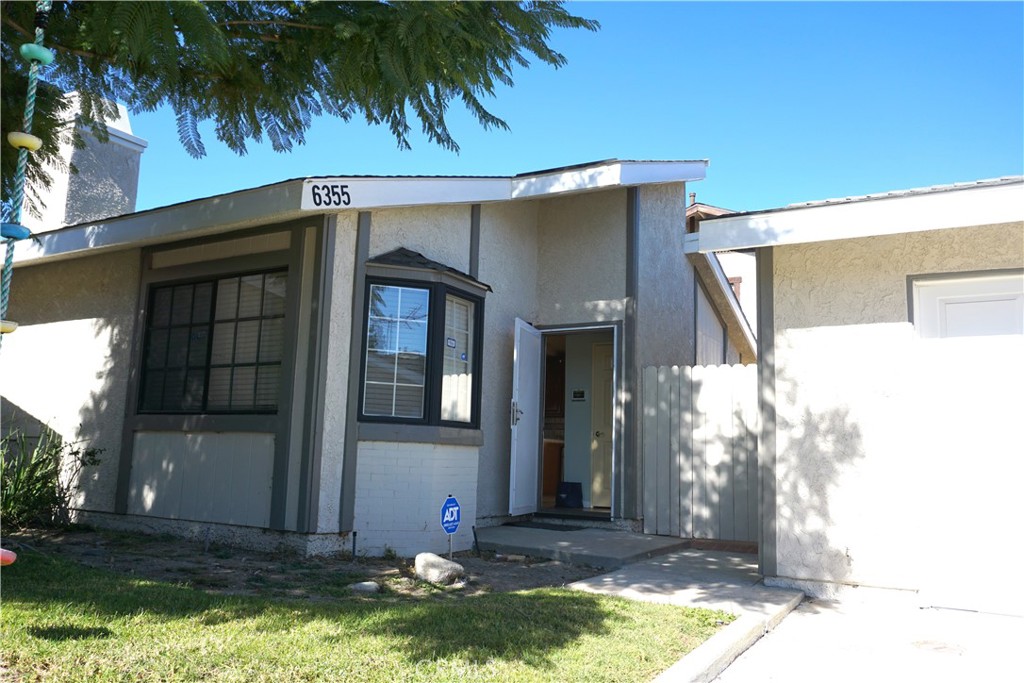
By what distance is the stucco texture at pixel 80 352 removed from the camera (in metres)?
9.19

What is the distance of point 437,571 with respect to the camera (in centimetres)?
638

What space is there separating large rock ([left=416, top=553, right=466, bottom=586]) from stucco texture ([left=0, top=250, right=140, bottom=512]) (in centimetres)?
443

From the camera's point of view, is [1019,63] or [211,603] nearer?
[211,603]

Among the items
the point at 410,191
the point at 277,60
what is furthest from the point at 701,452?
the point at 277,60

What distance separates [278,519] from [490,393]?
3.07 metres

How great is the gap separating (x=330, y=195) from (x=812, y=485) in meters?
4.93

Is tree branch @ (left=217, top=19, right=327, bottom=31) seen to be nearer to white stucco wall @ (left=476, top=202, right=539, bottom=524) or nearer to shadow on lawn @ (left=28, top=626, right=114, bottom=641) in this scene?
shadow on lawn @ (left=28, top=626, right=114, bottom=641)

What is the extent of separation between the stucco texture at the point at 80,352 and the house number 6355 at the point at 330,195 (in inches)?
132

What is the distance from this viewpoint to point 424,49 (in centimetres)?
458

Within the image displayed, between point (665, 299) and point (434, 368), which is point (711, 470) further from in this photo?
point (434, 368)

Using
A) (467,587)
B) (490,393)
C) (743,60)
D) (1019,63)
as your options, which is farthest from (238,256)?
(1019,63)

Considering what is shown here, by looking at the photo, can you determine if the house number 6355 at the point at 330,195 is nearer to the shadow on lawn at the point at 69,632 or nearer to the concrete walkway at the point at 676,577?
the concrete walkway at the point at 676,577

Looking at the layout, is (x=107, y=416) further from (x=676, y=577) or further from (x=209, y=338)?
(x=676, y=577)

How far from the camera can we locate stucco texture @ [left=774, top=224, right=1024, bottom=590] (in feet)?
18.9
